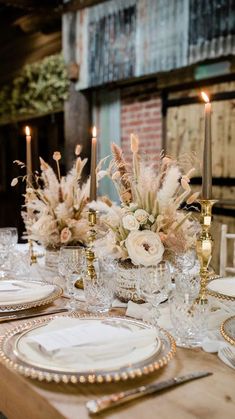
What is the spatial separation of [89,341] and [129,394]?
0.18 meters

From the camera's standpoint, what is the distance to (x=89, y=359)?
3.26 ft

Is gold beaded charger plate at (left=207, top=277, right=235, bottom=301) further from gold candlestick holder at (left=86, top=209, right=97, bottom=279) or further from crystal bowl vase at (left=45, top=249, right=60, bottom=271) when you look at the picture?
crystal bowl vase at (left=45, top=249, right=60, bottom=271)

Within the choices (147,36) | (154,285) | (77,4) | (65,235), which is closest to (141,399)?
(154,285)

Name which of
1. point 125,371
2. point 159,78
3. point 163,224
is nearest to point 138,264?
point 163,224

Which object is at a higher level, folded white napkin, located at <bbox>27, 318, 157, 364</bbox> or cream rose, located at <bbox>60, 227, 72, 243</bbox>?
cream rose, located at <bbox>60, 227, 72, 243</bbox>

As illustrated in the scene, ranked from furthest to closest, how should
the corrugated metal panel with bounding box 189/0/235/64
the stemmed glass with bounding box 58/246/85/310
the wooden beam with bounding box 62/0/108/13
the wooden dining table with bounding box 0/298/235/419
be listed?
the wooden beam with bounding box 62/0/108/13
the corrugated metal panel with bounding box 189/0/235/64
the stemmed glass with bounding box 58/246/85/310
the wooden dining table with bounding box 0/298/235/419

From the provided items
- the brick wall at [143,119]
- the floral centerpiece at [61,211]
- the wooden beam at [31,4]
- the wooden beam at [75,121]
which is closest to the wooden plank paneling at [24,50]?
the wooden beam at [31,4]

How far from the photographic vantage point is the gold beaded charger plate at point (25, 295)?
4.73 ft

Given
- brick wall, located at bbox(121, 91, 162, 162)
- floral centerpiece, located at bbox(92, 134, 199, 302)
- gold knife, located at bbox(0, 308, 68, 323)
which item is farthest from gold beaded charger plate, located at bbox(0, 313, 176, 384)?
brick wall, located at bbox(121, 91, 162, 162)

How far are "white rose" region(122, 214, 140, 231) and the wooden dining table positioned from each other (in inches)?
19.2

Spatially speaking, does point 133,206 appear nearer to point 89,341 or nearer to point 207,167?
point 207,167

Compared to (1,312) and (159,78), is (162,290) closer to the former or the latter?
(1,312)

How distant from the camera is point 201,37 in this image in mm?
3953

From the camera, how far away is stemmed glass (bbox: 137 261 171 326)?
53.0 inches
